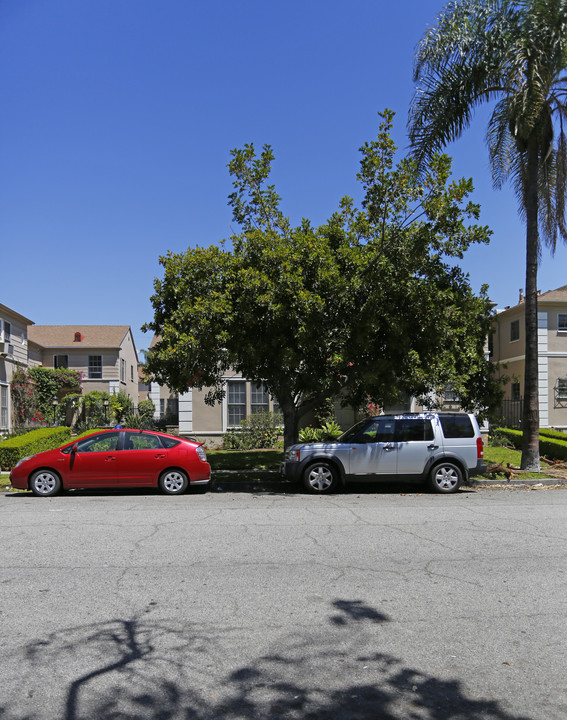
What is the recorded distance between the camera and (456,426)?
41.9ft

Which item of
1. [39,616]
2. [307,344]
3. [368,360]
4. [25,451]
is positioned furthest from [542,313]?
[39,616]

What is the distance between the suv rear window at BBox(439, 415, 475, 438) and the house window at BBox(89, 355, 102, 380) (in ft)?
98.2

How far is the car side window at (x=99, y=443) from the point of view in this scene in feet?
40.4

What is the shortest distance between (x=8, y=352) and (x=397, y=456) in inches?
871

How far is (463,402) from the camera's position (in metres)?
16.7

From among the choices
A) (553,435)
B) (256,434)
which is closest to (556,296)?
(553,435)

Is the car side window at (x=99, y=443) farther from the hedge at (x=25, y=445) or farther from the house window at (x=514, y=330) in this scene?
the house window at (x=514, y=330)

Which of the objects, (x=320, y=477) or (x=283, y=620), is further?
(x=320, y=477)

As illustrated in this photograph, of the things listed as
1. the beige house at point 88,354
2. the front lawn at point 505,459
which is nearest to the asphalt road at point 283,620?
the front lawn at point 505,459

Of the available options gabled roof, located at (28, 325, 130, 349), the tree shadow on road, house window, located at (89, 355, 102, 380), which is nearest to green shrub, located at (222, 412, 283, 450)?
the tree shadow on road

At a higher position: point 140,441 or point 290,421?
point 290,421

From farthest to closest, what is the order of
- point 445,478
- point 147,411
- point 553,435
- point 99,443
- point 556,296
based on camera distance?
1. point 556,296
2. point 147,411
3. point 553,435
4. point 445,478
5. point 99,443

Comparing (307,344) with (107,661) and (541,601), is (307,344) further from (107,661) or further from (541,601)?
(107,661)

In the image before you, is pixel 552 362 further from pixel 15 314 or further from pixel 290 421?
pixel 15 314
